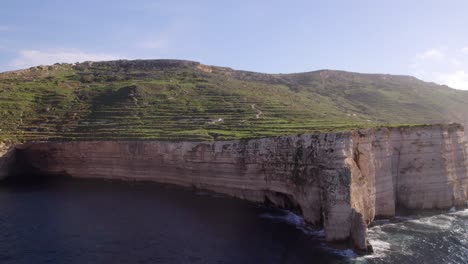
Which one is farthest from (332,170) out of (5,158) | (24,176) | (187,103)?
(5,158)

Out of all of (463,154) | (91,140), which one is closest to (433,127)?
(463,154)

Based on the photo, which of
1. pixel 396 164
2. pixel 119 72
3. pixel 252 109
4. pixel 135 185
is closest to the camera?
pixel 396 164

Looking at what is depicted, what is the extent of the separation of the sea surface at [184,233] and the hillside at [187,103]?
48.8 feet

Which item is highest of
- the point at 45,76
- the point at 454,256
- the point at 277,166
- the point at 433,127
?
the point at 45,76

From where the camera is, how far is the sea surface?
29.9 m

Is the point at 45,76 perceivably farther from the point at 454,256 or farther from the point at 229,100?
the point at 454,256

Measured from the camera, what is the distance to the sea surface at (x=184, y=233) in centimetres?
2991

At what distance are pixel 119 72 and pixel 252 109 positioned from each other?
53.0 m

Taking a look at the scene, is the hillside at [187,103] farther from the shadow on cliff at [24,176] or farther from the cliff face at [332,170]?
the cliff face at [332,170]

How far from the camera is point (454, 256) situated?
30.2 meters

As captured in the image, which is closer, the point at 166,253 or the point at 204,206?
the point at 166,253

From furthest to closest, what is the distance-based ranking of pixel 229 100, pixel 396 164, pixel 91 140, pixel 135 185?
pixel 229 100
pixel 91 140
pixel 135 185
pixel 396 164

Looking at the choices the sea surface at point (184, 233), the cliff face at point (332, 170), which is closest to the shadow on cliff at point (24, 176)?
the sea surface at point (184, 233)

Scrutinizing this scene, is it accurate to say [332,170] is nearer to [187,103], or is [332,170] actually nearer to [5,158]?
[187,103]
